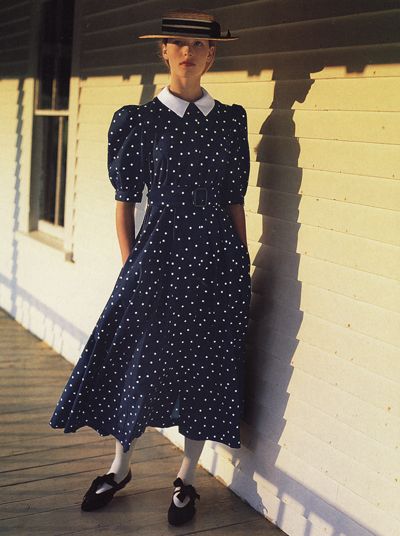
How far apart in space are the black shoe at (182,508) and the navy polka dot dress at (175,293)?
8.3 inches

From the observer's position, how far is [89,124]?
505 centimetres

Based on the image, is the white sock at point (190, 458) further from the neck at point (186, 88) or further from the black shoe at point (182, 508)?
the neck at point (186, 88)

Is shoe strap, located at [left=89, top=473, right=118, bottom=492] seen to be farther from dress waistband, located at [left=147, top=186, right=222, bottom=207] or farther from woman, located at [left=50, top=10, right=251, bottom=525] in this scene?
dress waistband, located at [left=147, top=186, right=222, bottom=207]

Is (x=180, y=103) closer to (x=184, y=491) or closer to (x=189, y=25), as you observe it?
(x=189, y=25)

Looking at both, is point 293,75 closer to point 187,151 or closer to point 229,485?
point 187,151

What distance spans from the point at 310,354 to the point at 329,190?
591 mm

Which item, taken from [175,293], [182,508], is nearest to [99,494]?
[182,508]

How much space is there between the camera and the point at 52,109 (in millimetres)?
5801

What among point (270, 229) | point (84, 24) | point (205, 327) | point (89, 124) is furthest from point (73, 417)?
point (84, 24)

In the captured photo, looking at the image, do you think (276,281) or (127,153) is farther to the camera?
(276,281)

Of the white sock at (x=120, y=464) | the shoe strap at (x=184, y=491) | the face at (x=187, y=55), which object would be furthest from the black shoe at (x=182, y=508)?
the face at (x=187, y=55)

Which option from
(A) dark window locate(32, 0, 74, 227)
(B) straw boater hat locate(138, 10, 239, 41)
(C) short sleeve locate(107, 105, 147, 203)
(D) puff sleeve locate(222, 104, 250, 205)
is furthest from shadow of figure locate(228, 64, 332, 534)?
(A) dark window locate(32, 0, 74, 227)

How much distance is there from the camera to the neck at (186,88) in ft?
10.2

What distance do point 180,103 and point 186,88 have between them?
59 mm
